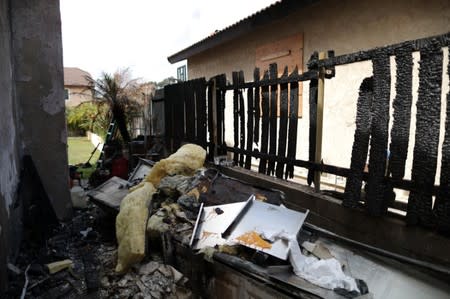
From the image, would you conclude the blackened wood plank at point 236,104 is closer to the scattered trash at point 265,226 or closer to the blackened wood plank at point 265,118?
the blackened wood plank at point 265,118

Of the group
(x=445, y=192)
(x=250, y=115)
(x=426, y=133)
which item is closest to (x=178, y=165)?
(x=250, y=115)

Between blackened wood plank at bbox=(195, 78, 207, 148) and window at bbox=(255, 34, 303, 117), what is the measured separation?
181 cm

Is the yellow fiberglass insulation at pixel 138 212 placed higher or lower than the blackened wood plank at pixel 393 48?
lower

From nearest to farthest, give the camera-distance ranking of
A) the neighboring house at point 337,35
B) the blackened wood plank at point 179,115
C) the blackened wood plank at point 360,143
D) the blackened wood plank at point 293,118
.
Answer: the blackened wood plank at point 360,143 → the blackened wood plank at point 293,118 → the neighboring house at point 337,35 → the blackened wood plank at point 179,115

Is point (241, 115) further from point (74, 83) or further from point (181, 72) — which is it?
point (74, 83)

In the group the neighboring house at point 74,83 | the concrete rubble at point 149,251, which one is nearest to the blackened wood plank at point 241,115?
the concrete rubble at point 149,251

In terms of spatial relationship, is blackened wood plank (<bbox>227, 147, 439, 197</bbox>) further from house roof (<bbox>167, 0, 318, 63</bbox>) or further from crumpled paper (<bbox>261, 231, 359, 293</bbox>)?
house roof (<bbox>167, 0, 318, 63</bbox>)

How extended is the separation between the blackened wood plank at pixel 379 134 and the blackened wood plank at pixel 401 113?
80 millimetres

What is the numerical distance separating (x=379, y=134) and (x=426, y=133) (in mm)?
372

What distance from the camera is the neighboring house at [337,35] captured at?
4223 millimetres

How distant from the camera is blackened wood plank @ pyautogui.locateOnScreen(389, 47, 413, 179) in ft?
7.82

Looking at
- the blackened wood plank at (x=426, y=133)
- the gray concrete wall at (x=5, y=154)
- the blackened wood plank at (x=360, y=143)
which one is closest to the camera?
the blackened wood plank at (x=426, y=133)

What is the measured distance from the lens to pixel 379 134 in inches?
102

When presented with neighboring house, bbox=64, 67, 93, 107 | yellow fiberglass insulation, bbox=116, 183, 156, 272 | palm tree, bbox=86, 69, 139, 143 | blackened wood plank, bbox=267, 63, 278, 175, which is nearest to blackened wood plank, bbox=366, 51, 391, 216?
blackened wood plank, bbox=267, 63, 278, 175
